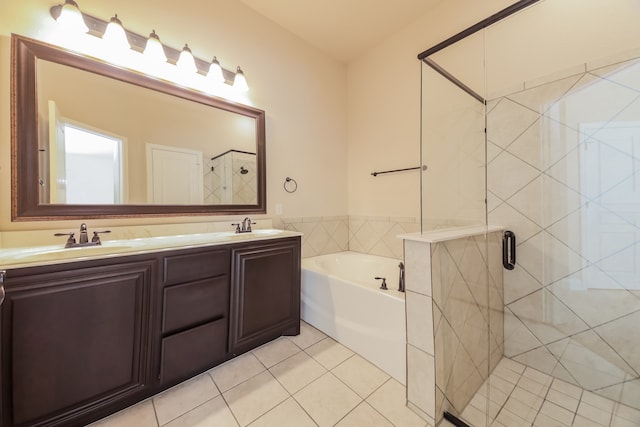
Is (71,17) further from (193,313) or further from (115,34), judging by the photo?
(193,313)

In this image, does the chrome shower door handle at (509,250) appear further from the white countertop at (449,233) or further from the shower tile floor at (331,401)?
the shower tile floor at (331,401)

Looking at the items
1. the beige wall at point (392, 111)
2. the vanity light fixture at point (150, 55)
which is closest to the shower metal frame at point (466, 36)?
the beige wall at point (392, 111)

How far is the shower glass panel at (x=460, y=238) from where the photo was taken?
121cm

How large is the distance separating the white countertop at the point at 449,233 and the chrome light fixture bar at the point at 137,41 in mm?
1907

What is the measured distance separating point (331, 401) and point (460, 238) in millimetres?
1129

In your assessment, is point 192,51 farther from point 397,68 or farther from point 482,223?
point 482,223

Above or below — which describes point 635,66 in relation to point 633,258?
above

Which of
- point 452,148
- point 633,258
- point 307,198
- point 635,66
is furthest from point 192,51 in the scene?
point 633,258

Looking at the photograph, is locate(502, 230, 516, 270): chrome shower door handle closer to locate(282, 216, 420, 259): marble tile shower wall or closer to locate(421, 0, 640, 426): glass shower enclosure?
locate(421, 0, 640, 426): glass shower enclosure

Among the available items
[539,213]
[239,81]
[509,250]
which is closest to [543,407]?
[509,250]

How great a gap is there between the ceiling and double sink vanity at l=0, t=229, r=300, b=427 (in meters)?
2.06

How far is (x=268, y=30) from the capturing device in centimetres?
224

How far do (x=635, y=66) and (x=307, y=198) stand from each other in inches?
92.0

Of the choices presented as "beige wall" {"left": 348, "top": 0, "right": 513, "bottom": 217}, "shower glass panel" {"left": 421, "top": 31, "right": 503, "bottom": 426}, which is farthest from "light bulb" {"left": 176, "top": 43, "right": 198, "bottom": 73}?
"beige wall" {"left": 348, "top": 0, "right": 513, "bottom": 217}
